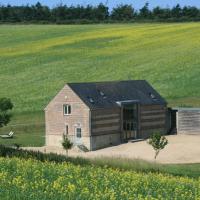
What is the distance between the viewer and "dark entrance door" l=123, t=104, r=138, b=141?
6322 centimetres

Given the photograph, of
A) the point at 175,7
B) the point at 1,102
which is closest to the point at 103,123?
the point at 1,102

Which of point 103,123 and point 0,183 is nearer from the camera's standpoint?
point 0,183

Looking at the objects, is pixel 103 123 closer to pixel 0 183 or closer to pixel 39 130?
pixel 39 130

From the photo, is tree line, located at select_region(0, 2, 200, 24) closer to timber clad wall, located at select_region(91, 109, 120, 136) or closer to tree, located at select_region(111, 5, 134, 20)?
tree, located at select_region(111, 5, 134, 20)

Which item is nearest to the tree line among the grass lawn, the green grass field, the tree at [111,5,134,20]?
the tree at [111,5,134,20]

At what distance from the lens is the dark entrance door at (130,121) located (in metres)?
63.2

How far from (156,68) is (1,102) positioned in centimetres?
2560

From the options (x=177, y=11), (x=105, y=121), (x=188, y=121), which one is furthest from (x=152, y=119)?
(x=177, y=11)

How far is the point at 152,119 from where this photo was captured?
65.9 meters

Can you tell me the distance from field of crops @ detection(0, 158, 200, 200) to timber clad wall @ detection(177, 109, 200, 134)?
135ft

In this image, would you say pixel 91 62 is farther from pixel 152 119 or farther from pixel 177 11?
pixel 177 11

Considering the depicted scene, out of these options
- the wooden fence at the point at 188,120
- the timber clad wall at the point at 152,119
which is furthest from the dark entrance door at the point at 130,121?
the wooden fence at the point at 188,120

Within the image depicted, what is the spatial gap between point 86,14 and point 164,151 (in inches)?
4453

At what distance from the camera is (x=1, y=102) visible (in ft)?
199
